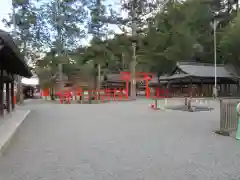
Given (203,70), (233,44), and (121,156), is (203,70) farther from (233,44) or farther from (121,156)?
(121,156)

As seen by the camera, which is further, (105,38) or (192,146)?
(105,38)

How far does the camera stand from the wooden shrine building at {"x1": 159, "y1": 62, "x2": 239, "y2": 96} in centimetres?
3516

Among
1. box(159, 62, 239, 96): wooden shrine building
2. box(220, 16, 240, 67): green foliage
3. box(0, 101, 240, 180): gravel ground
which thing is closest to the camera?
box(0, 101, 240, 180): gravel ground

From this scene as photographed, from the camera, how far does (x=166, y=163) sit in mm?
5309

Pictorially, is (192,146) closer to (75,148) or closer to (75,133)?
(75,148)

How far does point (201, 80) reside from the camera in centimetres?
3575

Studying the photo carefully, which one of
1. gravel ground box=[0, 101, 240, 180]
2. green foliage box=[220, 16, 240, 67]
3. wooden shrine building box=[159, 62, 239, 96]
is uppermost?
green foliage box=[220, 16, 240, 67]

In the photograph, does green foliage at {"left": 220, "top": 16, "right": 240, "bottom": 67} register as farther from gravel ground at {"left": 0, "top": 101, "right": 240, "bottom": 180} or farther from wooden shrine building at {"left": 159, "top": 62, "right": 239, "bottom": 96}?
gravel ground at {"left": 0, "top": 101, "right": 240, "bottom": 180}

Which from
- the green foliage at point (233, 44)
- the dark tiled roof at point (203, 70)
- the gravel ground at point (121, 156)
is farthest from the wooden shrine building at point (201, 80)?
the gravel ground at point (121, 156)

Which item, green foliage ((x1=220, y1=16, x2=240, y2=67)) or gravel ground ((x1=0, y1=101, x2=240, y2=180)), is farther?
Answer: green foliage ((x1=220, y1=16, x2=240, y2=67))

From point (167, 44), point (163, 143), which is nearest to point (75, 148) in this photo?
point (163, 143)

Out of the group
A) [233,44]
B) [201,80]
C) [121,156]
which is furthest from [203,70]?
[121,156]

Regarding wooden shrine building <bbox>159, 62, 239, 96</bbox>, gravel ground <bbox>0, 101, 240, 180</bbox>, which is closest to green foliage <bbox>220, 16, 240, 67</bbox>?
wooden shrine building <bbox>159, 62, 239, 96</bbox>

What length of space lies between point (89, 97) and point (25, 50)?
38.6 feet
